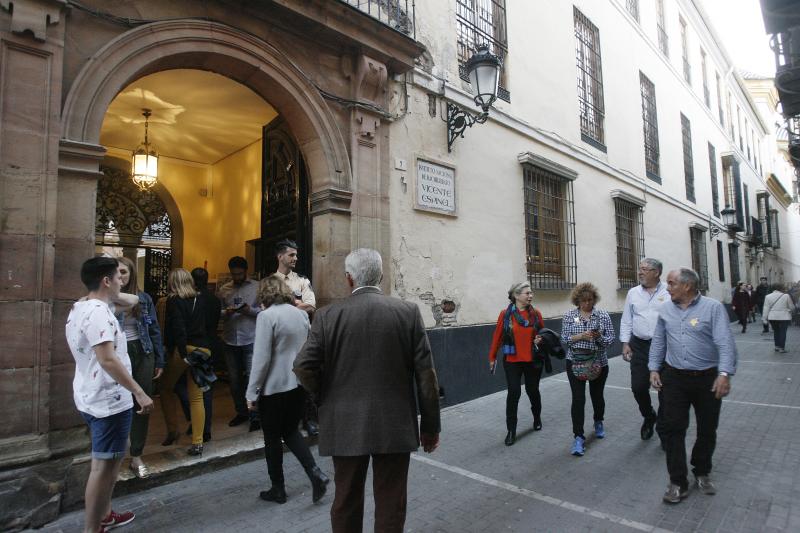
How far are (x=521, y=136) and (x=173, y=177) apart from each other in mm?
6184

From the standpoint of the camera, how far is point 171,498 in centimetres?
357

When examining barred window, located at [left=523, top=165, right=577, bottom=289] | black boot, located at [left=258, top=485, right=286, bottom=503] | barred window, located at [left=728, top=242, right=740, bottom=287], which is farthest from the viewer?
barred window, located at [left=728, top=242, right=740, bottom=287]

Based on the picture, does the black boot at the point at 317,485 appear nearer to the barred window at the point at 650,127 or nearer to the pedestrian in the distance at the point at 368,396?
the pedestrian in the distance at the point at 368,396

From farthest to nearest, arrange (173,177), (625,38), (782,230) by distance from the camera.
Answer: (782,230), (625,38), (173,177)

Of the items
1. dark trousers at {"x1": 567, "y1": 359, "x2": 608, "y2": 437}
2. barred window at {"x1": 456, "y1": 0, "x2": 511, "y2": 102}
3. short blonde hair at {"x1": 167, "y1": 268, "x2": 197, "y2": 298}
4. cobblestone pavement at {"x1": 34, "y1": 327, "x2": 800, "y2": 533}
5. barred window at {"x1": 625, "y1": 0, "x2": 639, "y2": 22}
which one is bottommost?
cobblestone pavement at {"x1": 34, "y1": 327, "x2": 800, "y2": 533}

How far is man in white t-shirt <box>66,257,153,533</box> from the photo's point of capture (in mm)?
2663

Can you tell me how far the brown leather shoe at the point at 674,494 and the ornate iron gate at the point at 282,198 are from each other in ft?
13.2

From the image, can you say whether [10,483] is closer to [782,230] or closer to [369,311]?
[369,311]

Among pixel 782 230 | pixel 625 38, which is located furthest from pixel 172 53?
pixel 782 230

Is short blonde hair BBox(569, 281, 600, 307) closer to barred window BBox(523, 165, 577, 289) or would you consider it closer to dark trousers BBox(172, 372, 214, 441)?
barred window BBox(523, 165, 577, 289)

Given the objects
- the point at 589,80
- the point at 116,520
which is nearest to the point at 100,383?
the point at 116,520

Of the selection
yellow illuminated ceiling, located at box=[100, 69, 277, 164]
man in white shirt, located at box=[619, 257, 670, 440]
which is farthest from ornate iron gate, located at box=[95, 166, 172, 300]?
man in white shirt, located at box=[619, 257, 670, 440]

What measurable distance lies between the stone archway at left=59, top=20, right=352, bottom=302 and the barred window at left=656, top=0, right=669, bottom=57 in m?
13.5

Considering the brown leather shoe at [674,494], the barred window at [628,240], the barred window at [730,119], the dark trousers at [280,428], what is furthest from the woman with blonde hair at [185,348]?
the barred window at [730,119]
